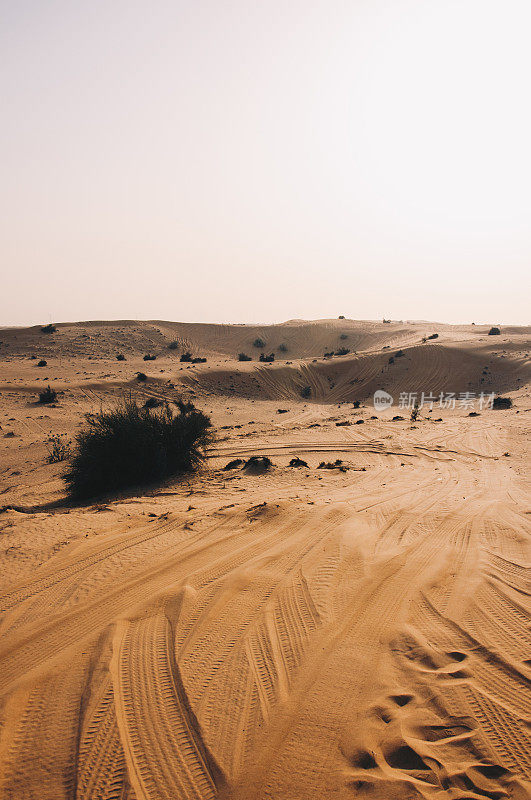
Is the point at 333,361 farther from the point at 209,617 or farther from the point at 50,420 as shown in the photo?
the point at 209,617

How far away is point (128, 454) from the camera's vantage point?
8.28 metres

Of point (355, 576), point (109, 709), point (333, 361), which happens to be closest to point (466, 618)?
point (355, 576)

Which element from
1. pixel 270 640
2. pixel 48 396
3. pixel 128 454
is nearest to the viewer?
pixel 270 640

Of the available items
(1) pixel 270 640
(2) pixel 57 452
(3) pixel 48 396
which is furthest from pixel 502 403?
(1) pixel 270 640

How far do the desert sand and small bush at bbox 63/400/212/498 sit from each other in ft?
1.79

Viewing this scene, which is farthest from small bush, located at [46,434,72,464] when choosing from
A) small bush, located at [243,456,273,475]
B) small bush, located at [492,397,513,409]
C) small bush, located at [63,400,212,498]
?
small bush, located at [492,397,513,409]

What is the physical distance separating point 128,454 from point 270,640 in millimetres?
5847

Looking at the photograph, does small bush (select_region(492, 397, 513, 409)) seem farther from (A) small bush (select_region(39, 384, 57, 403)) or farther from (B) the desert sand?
(A) small bush (select_region(39, 384, 57, 403))

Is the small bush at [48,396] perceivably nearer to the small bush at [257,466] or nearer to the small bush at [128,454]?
the small bush at [128,454]

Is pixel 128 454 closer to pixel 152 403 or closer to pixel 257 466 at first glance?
pixel 257 466

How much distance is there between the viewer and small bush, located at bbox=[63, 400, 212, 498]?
7.97m

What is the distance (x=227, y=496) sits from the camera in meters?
6.95

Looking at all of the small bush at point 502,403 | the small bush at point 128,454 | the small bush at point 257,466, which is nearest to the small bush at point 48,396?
the small bush at point 128,454

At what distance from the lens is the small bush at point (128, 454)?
7.97 meters
